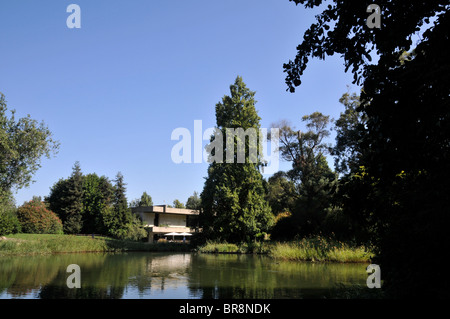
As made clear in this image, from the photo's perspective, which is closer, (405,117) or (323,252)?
(405,117)

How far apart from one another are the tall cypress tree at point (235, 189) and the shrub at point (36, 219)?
18.4m

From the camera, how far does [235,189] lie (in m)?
31.4

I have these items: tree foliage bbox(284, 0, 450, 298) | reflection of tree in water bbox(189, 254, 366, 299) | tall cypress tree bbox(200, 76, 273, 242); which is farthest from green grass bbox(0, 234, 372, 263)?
tree foliage bbox(284, 0, 450, 298)

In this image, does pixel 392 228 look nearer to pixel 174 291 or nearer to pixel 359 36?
pixel 359 36

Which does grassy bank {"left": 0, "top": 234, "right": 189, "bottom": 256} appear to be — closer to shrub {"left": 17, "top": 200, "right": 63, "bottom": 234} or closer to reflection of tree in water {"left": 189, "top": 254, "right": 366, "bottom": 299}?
shrub {"left": 17, "top": 200, "right": 63, "bottom": 234}

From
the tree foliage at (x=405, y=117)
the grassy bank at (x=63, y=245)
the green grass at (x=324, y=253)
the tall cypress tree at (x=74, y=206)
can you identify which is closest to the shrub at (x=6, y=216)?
the grassy bank at (x=63, y=245)

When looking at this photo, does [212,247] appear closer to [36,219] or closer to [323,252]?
[323,252]

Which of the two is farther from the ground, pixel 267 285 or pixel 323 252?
pixel 267 285

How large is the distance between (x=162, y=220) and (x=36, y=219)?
1795 centimetres

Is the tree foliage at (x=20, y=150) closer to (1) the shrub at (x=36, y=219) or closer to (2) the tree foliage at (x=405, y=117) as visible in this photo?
(1) the shrub at (x=36, y=219)

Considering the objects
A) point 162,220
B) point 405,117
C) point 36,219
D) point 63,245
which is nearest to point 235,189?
point 63,245
